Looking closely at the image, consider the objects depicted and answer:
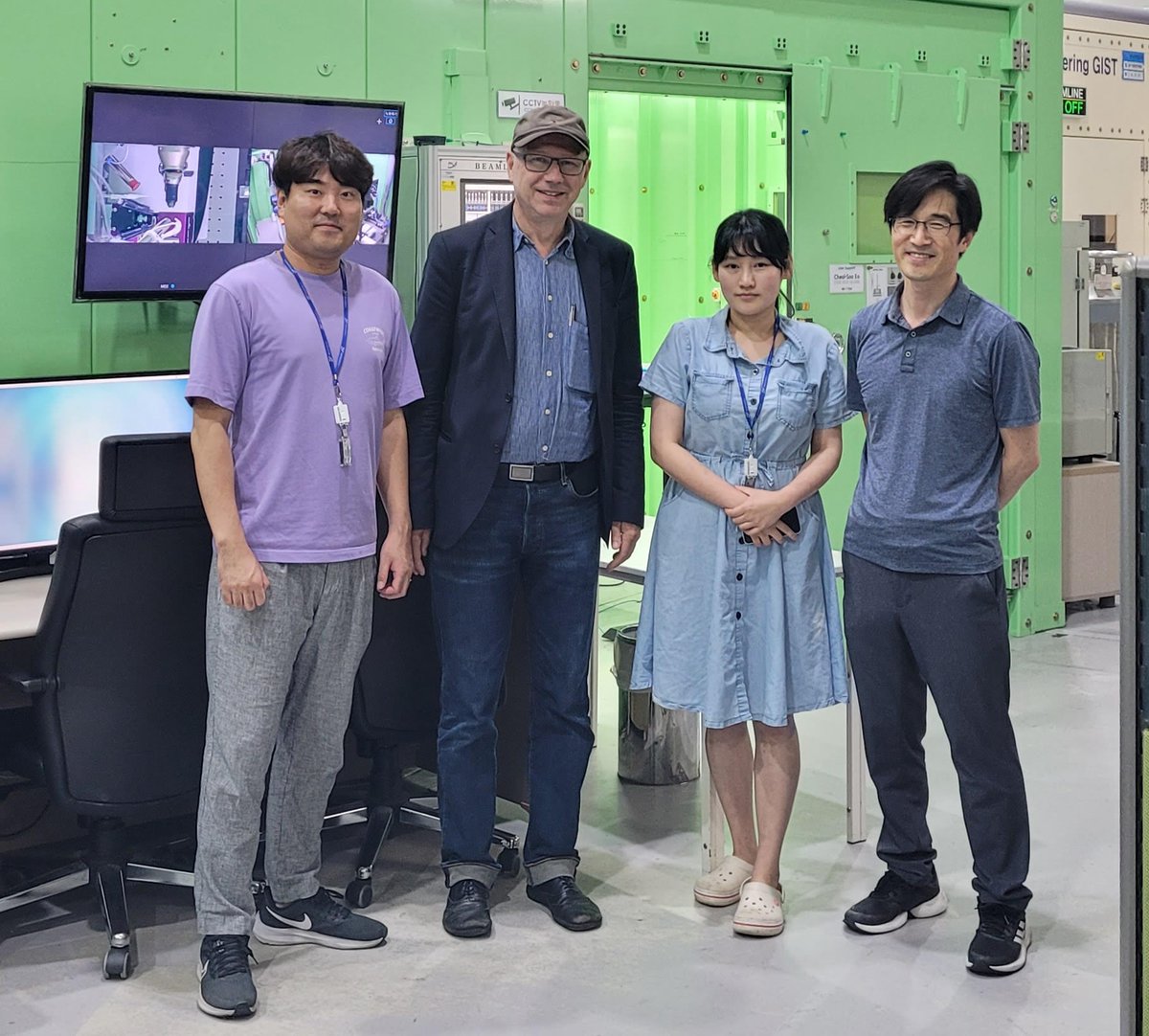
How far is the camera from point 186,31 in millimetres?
4160

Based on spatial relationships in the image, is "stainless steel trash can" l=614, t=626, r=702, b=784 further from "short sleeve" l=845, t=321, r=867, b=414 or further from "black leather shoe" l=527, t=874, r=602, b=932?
"short sleeve" l=845, t=321, r=867, b=414

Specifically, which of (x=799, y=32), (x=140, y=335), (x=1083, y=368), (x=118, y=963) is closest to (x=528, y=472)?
(x=118, y=963)

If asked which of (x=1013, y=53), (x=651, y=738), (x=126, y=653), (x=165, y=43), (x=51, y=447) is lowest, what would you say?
(x=651, y=738)

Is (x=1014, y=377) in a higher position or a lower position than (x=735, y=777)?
higher

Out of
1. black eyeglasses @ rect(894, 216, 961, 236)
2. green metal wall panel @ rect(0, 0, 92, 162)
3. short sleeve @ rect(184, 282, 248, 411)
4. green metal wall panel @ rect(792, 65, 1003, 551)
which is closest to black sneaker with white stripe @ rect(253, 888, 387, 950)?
short sleeve @ rect(184, 282, 248, 411)

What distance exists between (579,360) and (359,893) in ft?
4.26

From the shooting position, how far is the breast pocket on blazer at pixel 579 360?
326cm

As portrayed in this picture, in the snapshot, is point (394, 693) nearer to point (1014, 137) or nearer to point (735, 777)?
point (735, 777)

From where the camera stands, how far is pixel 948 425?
9.81ft

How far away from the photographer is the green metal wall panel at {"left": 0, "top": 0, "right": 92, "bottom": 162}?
152 inches

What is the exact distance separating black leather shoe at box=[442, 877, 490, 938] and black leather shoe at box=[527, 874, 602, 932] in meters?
0.13

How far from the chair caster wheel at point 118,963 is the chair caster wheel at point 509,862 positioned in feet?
2.98

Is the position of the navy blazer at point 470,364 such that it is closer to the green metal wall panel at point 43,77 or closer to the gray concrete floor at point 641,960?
the gray concrete floor at point 641,960

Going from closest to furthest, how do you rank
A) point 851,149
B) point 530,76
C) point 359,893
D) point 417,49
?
point 359,893 < point 417,49 < point 530,76 < point 851,149
